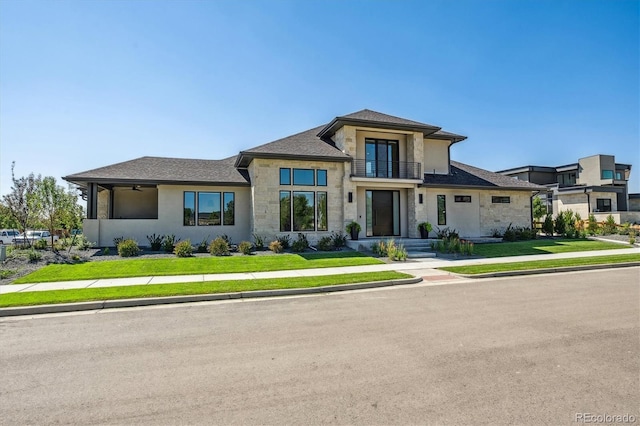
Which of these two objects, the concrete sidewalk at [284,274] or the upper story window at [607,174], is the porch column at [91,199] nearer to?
the concrete sidewalk at [284,274]

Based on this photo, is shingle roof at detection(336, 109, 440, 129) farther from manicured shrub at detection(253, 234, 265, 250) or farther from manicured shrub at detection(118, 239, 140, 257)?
manicured shrub at detection(118, 239, 140, 257)

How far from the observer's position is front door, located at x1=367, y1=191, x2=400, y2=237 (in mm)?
20469

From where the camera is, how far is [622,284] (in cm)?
998

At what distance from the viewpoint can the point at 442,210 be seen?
21.9m

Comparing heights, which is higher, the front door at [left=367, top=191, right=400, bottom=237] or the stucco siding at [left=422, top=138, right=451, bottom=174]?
the stucco siding at [left=422, top=138, right=451, bottom=174]

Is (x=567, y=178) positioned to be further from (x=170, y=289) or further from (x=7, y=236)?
(x=7, y=236)

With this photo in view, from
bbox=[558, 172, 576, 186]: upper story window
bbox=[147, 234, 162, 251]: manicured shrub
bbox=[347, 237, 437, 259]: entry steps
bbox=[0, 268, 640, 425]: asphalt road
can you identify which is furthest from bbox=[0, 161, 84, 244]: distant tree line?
bbox=[558, 172, 576, 186]: upper story window

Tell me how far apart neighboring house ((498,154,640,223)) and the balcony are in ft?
83.7

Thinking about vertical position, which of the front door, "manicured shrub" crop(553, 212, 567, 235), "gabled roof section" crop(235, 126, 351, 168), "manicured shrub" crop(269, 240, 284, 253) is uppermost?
"gabled roof section" crop(235, 126, 351, 168)

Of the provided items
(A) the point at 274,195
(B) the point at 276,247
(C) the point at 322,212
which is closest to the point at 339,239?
(C) the point at 322,212

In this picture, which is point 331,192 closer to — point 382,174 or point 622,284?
point 382,174

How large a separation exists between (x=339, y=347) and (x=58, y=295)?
721cm

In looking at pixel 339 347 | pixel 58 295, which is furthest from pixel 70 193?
pixel 339 347

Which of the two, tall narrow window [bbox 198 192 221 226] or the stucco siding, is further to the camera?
the stucco siding
